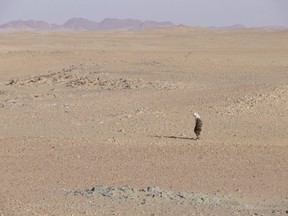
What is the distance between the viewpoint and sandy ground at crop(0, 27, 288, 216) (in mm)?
10625

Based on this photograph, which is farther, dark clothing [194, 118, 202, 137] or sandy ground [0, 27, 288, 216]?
dark clothing [194, 118, 202, 137]

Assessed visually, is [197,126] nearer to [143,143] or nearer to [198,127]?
[198,127]

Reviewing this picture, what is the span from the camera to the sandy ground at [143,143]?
34.9 ft

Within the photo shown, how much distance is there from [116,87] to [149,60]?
9.26 meters

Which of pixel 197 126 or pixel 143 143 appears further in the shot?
pixel 197 126

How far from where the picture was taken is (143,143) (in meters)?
16.1

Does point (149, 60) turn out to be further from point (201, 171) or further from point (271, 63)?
point (201, 171)

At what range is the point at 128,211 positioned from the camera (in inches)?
393

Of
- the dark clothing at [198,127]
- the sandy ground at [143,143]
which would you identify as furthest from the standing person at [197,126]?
the sandy ground at [143,143]

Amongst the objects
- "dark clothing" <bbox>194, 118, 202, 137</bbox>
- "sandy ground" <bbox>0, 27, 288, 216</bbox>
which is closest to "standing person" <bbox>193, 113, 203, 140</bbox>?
"dark clothing" <bbox>194, 118, 202, 137</bbox>

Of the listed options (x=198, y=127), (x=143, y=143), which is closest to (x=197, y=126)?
(x=198, y=127)

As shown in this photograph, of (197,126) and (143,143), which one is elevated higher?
(197,126)

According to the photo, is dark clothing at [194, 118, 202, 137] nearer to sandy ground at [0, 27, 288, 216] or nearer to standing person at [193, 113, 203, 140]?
standing person at [193, 113, 203, 140]

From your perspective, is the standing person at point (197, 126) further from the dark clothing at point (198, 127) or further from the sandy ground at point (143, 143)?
the sandy ground at point (143, 143)
